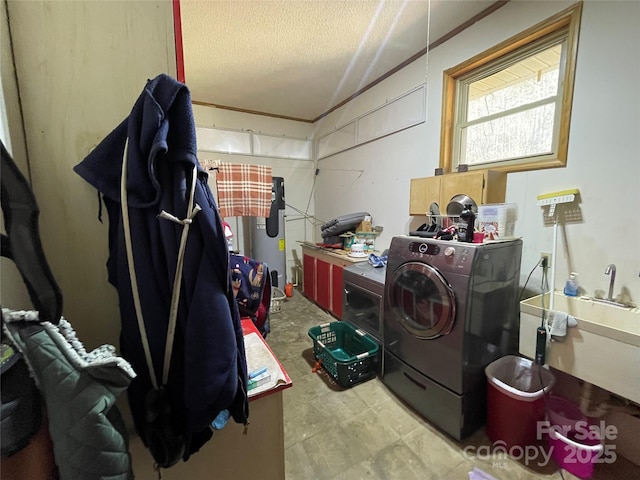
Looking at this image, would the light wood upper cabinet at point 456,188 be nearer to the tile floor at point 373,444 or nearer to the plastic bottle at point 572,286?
the plastic bottle at point 572,286

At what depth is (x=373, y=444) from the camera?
1.48 m

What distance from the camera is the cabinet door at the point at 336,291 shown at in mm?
2885

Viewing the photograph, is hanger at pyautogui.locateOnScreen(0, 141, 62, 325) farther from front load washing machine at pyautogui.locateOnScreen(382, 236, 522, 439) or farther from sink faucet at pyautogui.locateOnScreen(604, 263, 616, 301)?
sink faucet at pyautogui.locateOnScreen(604, 263, 616, 301)

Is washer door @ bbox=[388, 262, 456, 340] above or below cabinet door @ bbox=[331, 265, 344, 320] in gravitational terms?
above

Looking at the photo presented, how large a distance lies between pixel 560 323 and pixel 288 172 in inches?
141

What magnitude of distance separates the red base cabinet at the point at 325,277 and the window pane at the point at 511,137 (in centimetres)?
145

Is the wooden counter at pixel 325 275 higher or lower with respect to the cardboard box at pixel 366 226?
lower

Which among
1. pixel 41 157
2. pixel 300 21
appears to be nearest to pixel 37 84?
pixel 41 157

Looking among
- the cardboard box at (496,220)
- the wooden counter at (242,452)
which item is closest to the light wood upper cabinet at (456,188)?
the cardboard box at (496,220)

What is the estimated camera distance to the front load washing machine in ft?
4.67

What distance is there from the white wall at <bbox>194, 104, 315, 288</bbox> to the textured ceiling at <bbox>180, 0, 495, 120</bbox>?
17.0 inches

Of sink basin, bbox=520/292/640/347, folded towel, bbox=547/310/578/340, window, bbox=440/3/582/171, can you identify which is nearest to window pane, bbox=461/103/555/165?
window, bbox=440/3/582/171

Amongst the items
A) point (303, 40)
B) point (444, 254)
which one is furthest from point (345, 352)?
point (303, 40)

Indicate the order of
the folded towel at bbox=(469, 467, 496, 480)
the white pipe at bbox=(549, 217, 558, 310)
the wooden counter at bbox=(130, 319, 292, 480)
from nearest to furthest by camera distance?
1. the wooden counter at bbox=(130, 319, 292, 480)
2. the folded towel at bbox=(469, 467, 496, 480)
3. the white pipe at bbox=(549, 217, 558, 310)
